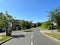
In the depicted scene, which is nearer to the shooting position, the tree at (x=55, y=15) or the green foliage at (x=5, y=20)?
the green foliage at (x=5, y=20)

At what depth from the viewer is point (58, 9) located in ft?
219

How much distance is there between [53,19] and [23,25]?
1580 centimetres

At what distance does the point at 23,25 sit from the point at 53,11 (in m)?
17.4

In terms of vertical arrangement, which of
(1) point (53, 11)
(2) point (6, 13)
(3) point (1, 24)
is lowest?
(3) point (1, 24)

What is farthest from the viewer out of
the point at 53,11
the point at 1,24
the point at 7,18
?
the point at 53,11

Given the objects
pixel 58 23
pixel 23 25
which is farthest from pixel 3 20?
pixel 58 23

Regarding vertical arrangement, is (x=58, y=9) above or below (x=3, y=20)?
above

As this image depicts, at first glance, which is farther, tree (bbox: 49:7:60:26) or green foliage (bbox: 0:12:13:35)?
tree (bbox: 49:7:60:26)

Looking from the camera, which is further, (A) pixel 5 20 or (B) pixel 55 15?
(B) pixel 55 15

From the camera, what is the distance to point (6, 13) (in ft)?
97.9

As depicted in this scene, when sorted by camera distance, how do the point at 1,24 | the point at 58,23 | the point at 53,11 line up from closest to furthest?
the point at 1,24, the point at 58,23, the point at 53,11

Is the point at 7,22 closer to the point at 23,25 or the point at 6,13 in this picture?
the point at 6,13

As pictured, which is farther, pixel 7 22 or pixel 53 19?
pixel 53 19

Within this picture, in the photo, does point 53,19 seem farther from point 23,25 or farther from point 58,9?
point 23,25
